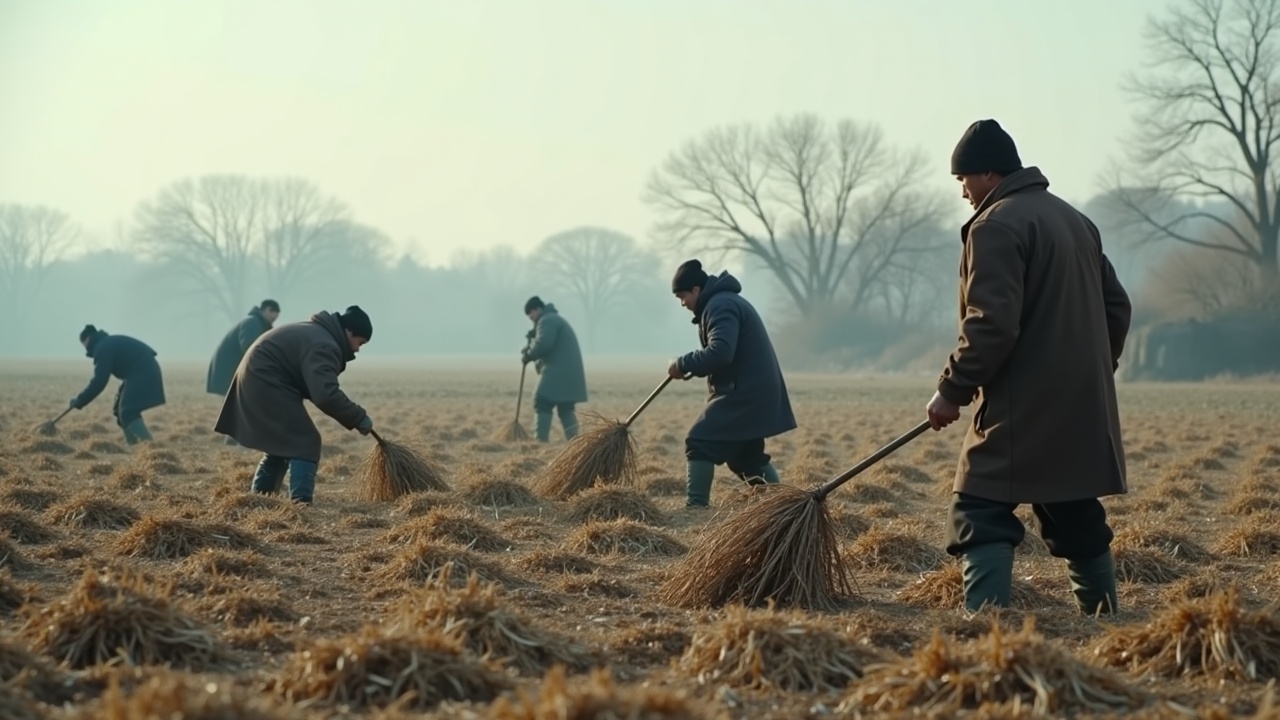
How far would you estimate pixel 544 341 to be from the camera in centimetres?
1555

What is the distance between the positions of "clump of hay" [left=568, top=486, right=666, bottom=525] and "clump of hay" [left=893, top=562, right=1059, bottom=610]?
2.73 meters

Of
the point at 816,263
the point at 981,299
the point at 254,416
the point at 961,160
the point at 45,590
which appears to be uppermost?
the point at 816,263

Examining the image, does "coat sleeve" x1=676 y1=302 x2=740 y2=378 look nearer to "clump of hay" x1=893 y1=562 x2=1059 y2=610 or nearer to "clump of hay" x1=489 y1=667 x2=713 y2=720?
"clump of hay" x1=893 y1=562 x2=1059 y2=610

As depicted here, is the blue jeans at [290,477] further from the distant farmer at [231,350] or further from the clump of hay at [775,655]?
the distant farmer at [231,350]

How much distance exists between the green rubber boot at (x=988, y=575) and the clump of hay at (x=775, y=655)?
1014mm

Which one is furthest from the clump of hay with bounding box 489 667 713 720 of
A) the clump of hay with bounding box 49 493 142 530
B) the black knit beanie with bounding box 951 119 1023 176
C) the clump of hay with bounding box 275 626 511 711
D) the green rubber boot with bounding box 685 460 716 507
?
the green rubber boot with bounding box 685 460 716 507

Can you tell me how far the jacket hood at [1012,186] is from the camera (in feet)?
17.8

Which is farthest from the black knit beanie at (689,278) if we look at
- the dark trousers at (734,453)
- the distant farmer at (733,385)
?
the dark trousers at (734,453)

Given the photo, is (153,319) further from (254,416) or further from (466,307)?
(254,416)

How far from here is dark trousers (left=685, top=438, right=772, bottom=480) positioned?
8.90 meters

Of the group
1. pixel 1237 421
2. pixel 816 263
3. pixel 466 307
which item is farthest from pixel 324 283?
pixel 1237 421

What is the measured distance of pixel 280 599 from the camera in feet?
18.1

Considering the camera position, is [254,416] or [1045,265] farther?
[254,416]

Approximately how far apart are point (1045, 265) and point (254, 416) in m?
5.89
